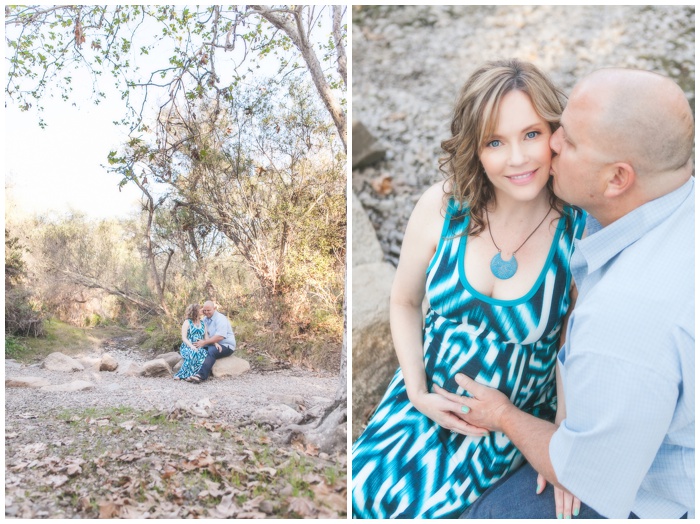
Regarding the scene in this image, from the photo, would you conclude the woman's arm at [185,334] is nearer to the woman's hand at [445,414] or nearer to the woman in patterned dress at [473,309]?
the woman in patterned dress at [473,309]

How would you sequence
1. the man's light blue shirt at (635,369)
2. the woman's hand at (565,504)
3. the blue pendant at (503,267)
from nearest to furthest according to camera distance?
the man's light blue shirt at (635,369) < the woman's hand at (565,504) < the blue pendant at (503,267)

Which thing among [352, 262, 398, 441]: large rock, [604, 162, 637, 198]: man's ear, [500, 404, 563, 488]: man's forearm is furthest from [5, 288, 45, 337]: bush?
[604, 162, 637, 198]: man's ear

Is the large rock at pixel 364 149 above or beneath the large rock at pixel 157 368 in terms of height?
above

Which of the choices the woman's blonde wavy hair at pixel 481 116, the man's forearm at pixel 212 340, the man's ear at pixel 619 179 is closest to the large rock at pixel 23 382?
the man's forearm at pixel 212 340

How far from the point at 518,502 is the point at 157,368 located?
1.35 metres

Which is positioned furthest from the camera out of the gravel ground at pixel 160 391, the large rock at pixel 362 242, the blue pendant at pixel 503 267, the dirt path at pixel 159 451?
the large rock at pixel 362 242

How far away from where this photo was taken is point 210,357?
222 centimetres

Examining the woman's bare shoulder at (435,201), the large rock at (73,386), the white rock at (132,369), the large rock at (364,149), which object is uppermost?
the large rock at (364,149)

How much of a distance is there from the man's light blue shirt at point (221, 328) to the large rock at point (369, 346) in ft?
1.63

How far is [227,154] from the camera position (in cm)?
219

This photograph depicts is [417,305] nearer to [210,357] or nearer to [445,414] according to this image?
[445,414]

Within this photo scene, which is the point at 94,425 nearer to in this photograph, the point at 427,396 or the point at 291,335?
the point at 291,335

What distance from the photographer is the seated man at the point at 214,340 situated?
220 cm

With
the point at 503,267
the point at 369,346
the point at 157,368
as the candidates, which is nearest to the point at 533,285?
the point at 503,267
